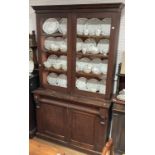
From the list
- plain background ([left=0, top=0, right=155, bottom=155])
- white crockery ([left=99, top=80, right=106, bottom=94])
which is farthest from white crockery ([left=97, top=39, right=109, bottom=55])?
plain background ([left=0, top=0, right=155, bottom=155])

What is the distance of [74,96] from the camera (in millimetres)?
2396

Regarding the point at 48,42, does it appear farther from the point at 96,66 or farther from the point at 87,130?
the point at 87,130

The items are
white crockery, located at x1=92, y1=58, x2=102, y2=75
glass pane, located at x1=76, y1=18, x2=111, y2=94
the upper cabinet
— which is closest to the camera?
the upper cabinet

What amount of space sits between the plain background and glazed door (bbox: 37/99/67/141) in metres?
1.88

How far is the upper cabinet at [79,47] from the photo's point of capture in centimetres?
210

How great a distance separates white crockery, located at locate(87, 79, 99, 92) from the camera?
2.38m

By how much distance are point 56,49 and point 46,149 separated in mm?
1326

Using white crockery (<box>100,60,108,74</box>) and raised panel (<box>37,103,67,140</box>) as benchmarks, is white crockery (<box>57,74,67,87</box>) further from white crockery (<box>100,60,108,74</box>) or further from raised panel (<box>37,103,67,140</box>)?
white crockery (<box>100,60,108,74</box>)

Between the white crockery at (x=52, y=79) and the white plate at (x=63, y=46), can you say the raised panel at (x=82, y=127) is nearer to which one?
the white crockery at (x=52, y=79)
